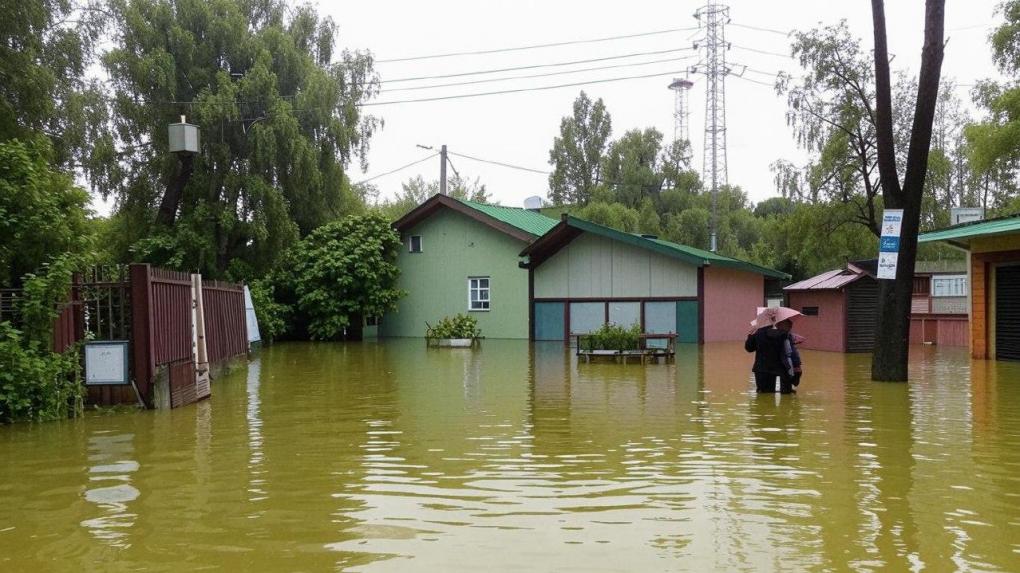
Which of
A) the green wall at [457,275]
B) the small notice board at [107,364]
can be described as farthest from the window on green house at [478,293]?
the small notice board at [107,364]

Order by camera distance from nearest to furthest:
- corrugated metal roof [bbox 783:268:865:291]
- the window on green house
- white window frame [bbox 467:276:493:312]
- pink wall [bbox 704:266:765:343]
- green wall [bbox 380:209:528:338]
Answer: corrugated metal roof [bbox 783:268:865:291]
pink wall [bbox 704:266:765:343]
green wall [bbox 380:209:528:338]
white window frame [bbox 467:276:493:312]
the window on green house

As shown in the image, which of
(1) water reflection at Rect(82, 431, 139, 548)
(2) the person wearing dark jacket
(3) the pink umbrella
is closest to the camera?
(1) water reflection at Rect(82, 431, 139, 548)

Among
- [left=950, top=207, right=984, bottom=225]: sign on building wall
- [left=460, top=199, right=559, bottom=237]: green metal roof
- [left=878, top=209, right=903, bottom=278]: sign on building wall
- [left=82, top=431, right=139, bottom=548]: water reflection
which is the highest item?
[left=460, top=199, right=559, bottom=237]: green metal roof

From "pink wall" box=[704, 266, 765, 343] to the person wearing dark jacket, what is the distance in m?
16.6

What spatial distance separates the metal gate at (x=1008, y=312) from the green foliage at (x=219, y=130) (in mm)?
22411

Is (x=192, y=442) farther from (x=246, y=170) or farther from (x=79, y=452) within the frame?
→ (x=246, y=170)

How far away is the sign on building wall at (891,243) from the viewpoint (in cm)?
1487

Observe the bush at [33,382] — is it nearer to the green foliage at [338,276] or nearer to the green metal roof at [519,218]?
the green foliage at [338,276]

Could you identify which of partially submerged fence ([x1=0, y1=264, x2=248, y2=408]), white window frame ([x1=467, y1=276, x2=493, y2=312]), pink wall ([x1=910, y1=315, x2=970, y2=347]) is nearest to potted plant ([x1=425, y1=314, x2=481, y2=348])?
white window frame ([x1=467, y1=276, x2=493, y2=312])

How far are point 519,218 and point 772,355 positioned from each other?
23985mm

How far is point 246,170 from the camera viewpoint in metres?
31.0

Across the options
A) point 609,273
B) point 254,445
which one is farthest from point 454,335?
point 254,445

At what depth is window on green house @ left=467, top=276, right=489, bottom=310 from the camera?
34656mm

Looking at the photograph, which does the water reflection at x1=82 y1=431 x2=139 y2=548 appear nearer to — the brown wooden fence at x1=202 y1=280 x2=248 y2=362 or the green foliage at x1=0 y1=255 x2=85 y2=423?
the green foliage at x1=0 y1=255 x2=85 y2=423
